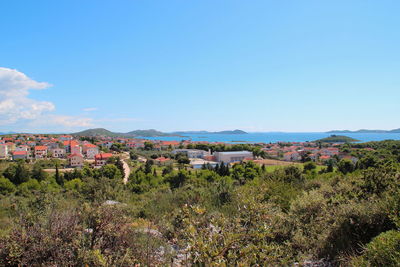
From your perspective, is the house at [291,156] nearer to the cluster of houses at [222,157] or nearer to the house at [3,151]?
the cluster of houses at [222,157]

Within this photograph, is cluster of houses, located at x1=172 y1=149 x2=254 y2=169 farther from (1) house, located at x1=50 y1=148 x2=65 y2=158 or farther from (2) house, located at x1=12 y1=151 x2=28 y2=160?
(2) house, located at x1=12 y1=151 x2=28 y2=160

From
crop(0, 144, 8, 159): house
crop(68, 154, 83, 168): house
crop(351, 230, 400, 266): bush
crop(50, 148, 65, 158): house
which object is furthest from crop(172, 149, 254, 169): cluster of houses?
crop(351, 230, 400, 266): bush

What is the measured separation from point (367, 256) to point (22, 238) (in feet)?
14.1

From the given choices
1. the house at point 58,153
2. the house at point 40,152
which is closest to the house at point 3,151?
A: the house at point 40,152

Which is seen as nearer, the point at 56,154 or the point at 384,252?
the point at 384,252

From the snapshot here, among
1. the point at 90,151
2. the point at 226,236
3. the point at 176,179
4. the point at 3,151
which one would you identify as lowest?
the point at 176,179

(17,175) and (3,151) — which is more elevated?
(3,151)

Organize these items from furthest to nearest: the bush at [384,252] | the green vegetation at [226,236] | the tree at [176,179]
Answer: the tree at [176,179]
the bush at [384,252]
the green vegetation at [226,236]

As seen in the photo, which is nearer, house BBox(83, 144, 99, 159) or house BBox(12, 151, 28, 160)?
house BBox(12, 151, 28, 160)

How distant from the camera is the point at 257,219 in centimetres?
257

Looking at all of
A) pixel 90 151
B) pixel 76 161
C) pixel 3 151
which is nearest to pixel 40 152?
pixel 3 151

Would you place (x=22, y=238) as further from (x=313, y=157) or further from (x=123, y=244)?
(x=313, y=157)

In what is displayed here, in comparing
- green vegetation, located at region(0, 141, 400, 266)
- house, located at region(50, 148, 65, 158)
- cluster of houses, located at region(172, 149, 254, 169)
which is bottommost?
cluster of houses, located at region(172, 149, 254, 169)

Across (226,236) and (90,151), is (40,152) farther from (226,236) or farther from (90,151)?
(226,236)
